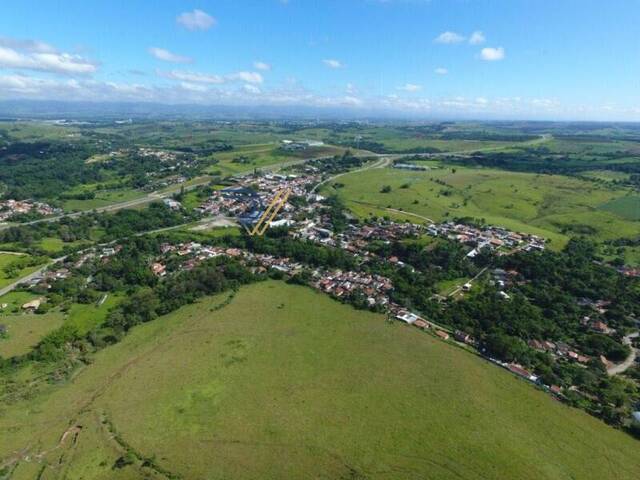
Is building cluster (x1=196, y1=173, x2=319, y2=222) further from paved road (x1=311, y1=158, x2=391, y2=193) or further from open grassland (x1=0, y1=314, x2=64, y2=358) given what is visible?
open grassland (x1=0, y1=314, x2=64, y2=358)

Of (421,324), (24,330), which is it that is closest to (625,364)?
(421,324)

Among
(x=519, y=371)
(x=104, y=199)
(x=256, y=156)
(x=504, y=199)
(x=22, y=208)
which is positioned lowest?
(x=519, y=371)

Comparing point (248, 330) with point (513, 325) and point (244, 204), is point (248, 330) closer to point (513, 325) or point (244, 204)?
point (513, 325)

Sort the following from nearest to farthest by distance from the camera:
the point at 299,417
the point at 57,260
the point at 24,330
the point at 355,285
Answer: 1. the point at 299,417
2. the point at 24,330
3. the point at 355,285
4. the point at 57,260

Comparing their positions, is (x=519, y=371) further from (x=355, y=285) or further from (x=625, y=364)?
(x=355, y=285)

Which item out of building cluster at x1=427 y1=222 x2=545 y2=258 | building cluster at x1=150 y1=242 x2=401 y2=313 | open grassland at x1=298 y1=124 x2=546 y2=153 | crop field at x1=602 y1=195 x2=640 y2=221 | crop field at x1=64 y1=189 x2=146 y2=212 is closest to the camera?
building cluster at x1=150 y1=242 x2=401 y2=313

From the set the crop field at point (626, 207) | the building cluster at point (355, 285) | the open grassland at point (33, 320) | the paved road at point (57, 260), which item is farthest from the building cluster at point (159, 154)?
the crop field at point (626, 207)

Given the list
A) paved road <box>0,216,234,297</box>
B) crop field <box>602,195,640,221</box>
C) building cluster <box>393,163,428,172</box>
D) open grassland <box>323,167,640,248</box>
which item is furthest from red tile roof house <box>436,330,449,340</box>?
building cluster <box>393,163,428,172</box>
